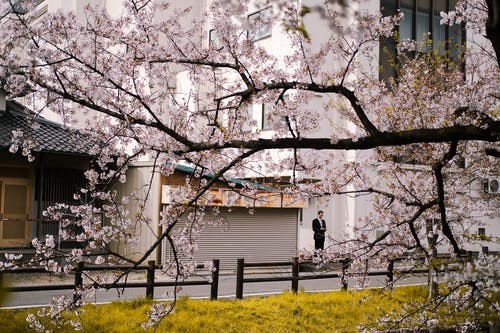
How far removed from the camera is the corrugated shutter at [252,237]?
1798cm

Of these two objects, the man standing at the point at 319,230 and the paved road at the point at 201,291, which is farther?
the man standing at the point at 319,230

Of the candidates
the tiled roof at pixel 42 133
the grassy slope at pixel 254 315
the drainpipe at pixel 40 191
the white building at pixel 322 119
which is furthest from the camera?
the white building at pixel 322 119

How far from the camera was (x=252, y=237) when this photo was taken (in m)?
Result: 18.9

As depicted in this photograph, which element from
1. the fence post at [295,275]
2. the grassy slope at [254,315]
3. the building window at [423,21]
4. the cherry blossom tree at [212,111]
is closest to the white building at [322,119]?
the building window at [423,21]

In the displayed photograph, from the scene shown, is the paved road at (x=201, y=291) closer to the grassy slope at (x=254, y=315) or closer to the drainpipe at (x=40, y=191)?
the grassy slope at (x=254, y=315)

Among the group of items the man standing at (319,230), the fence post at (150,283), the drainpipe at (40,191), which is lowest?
the fence post at (150,283)

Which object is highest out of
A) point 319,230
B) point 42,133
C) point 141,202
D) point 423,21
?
point 423,21

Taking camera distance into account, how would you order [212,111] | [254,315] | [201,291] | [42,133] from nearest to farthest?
[212,111] < [254,315] < [201,291] < [42,133]

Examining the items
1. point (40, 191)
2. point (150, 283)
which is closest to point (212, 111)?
point (150, 283)

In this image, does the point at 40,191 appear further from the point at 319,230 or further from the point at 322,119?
the point at 322,119

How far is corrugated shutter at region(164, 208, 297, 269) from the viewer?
708 inches

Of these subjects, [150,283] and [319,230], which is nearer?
[150,283]

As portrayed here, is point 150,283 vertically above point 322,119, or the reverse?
point 322,119

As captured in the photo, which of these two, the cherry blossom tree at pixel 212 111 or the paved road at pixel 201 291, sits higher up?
the cherry blossom tree at pixel 212 111
